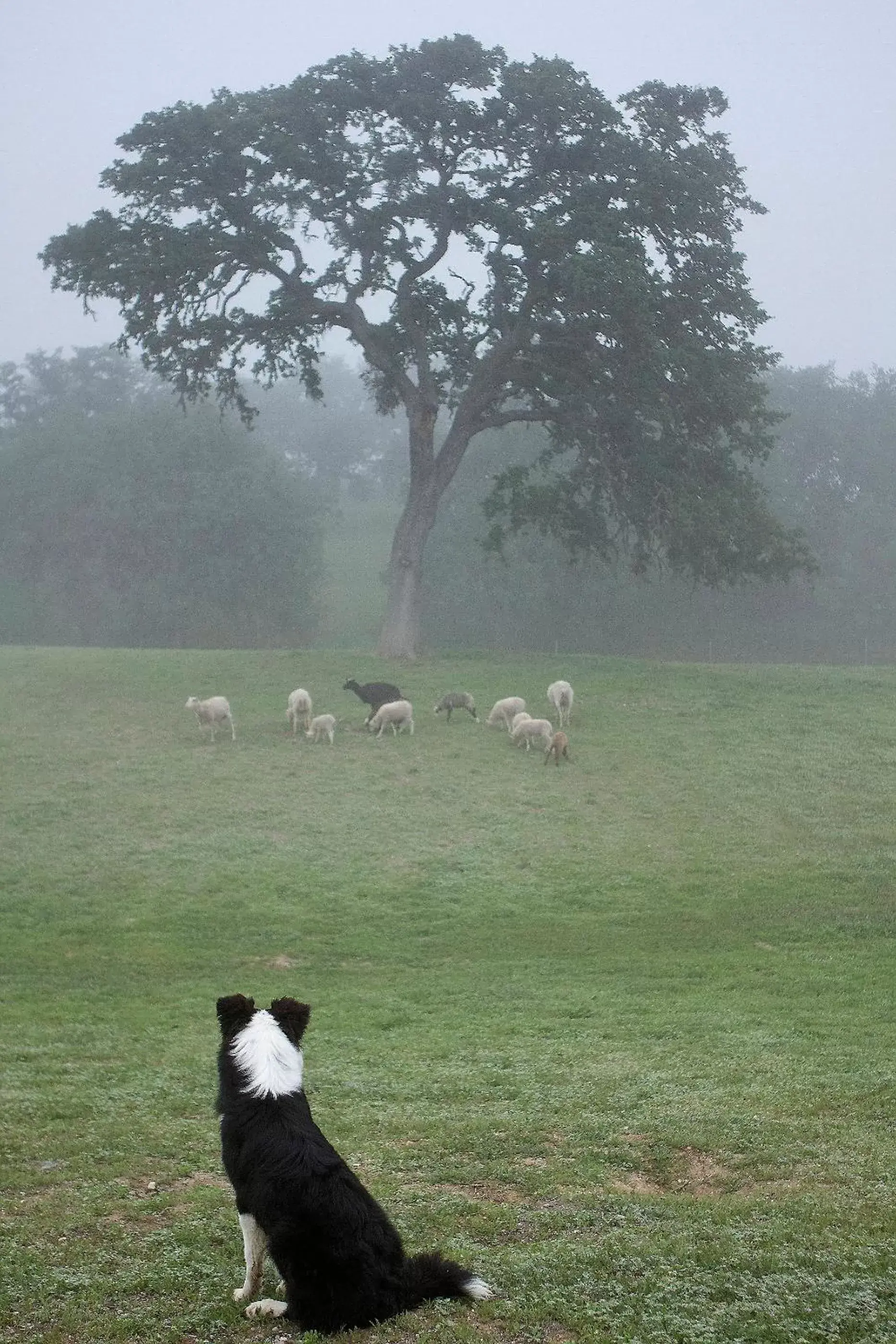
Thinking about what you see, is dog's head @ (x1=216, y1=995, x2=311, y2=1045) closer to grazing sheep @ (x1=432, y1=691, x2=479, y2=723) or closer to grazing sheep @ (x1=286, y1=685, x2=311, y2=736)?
grazing sheep @ (x1=286, y1=685, x2=311, y2=736)

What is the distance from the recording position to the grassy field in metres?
6.14

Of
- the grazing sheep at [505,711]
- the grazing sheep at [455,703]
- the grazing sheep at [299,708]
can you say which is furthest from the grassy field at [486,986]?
the grazing sheep at [455,703]

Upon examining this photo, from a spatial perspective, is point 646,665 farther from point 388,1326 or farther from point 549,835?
point 388,1326

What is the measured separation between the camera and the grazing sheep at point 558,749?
25375mm

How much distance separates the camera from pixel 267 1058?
615 cm

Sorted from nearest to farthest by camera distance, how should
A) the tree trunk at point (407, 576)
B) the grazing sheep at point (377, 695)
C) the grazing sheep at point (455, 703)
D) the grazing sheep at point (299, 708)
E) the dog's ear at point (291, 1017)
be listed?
the dog's ear at point (291, 1017) < the grazing sheep at point (299, 708) < the grazing sheep at point (455, 703) < the grazing sheep at point (377, 695) < the tree trunk at point (407, 576)

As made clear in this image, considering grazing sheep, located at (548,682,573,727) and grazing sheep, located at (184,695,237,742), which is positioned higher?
grazing sheep, located at (548,682,573,727)

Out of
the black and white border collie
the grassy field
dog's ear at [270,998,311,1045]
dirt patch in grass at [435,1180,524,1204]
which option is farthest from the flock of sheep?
the black and white border collie

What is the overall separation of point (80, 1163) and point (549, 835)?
46.4ft

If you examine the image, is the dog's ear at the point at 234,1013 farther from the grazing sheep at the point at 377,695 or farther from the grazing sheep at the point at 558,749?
the grazing sheep at the point at 377,695

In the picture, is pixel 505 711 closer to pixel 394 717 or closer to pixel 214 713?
pixel 394 717

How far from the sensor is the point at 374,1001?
14156 millimetres

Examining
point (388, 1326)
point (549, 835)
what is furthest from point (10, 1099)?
point (549, 835)

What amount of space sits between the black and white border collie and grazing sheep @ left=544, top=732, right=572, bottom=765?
19.4m
